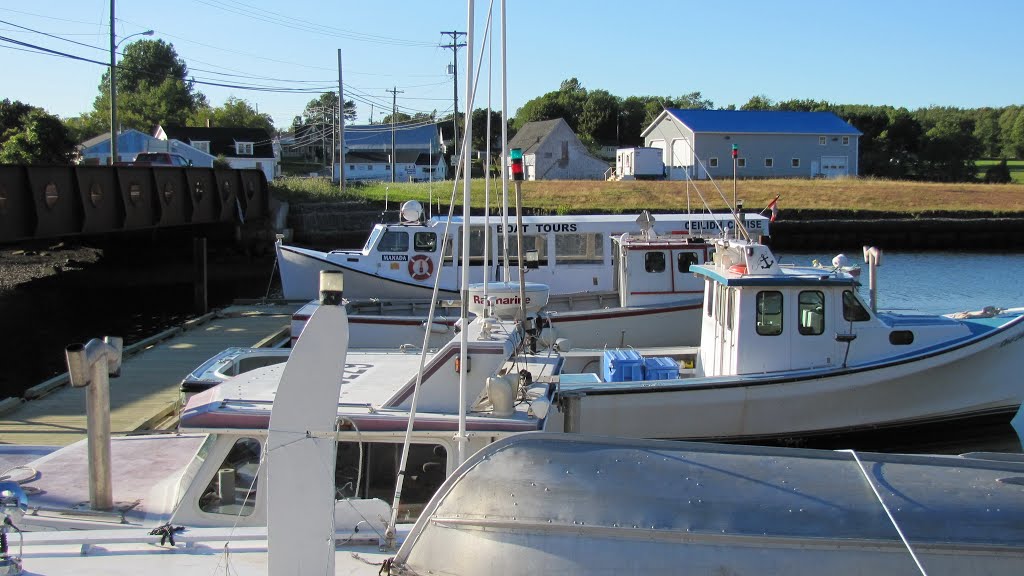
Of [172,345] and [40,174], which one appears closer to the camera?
[172,345]

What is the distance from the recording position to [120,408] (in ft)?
41.8

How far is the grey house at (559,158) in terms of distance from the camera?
245ft

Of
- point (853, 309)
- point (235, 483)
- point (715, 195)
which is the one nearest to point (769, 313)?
point (853, 309)

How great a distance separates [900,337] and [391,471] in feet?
25.9

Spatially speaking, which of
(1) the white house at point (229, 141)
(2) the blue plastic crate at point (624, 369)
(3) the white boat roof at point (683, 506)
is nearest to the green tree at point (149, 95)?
(1) the white house at point (229, 141)

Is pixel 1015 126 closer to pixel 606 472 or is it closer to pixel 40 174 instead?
pixel 40 174

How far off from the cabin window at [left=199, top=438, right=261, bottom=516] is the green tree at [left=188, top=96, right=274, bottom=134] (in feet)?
407

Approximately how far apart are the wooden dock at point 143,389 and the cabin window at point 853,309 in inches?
323

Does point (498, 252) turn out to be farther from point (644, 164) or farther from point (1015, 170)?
point (1015, 170)

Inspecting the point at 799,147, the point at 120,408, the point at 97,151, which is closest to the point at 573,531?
the point at 120,408

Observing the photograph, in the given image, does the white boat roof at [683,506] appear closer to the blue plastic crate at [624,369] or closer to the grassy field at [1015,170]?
the blue plastic crate at [624,369]

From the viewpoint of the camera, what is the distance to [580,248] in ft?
62.5

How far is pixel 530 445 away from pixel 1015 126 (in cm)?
13272

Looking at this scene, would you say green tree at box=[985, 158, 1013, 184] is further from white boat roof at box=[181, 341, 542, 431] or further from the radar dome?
white boat roof at box=[181, 341, 542, 431]
